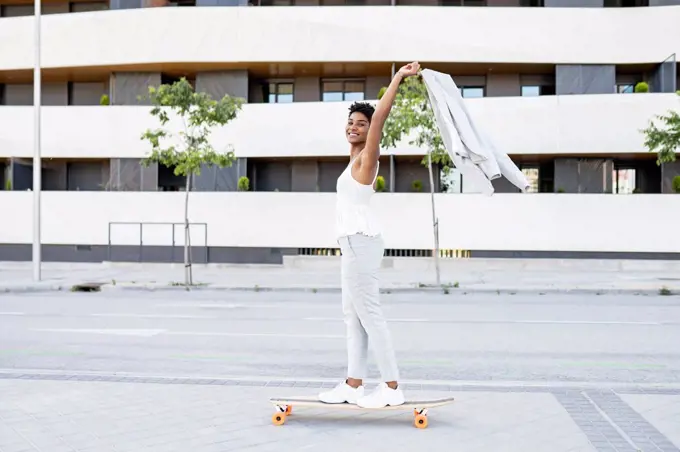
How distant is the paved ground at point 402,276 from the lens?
699 inches

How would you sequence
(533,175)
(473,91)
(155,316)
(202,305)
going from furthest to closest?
(473,91) < (533,175) < (202,305) < (155,316)

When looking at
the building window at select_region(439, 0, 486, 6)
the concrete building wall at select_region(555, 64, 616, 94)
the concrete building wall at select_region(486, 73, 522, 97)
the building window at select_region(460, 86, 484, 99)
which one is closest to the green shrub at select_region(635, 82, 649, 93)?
the concrete building wall at select_region(555, 64, 616, 94)

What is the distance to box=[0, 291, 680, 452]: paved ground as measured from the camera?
4953 millimetres

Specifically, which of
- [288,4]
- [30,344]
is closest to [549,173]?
[288,4]

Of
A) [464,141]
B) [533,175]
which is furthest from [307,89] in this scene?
[464,141]

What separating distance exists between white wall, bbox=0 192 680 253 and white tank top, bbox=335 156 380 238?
785 inches

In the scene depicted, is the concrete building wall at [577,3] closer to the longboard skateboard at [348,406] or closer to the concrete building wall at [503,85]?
the concrete building wall at [503,85]

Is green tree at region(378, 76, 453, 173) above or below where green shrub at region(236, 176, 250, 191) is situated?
above

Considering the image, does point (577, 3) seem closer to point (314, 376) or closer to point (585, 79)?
point (585, 79)

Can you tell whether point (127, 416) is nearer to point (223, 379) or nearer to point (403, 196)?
point (223, 379)

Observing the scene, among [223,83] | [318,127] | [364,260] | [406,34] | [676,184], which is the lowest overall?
[364,260]

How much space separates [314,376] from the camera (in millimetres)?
7430

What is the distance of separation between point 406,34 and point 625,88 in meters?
8.76

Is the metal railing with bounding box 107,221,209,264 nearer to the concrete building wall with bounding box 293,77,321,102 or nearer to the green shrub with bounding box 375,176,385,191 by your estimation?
the green shrub with bounding box 375,176,385,191
